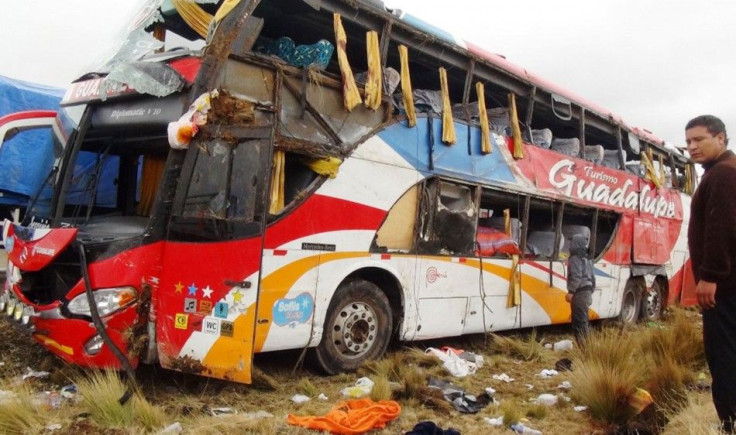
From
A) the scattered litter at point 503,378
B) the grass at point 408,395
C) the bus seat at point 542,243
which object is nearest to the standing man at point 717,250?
the grass at point 408,395

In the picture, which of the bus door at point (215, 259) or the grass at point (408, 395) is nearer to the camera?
the grass at point (408, 395)

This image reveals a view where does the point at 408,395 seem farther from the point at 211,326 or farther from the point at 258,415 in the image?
the point at 211,326

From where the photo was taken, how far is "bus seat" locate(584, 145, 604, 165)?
10102 millimetres

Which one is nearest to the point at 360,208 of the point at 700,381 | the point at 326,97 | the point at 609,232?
the point at 326,97

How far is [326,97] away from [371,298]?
7.02 ft

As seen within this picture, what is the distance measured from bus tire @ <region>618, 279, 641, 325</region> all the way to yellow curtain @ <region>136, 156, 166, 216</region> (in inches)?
346

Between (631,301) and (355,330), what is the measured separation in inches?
298

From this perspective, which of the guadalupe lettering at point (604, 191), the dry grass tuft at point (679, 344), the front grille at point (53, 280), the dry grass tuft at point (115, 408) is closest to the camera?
the dry grass tuft at point (115, 408)

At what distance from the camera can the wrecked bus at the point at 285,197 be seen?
4.56 meters

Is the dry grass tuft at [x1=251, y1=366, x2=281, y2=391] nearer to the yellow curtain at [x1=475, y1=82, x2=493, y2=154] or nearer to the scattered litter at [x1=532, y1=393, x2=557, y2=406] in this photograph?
the scattered litter at [x1=532, y1=393, x2=557, y2=406]

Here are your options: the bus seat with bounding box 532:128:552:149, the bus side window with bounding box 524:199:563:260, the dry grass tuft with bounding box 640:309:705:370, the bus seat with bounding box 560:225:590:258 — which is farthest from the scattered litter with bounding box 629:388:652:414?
the bus seat with bounding box 560:225:590:258

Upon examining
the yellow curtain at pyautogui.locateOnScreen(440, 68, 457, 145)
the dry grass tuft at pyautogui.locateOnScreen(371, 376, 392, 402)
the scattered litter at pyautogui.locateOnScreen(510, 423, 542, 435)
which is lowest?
the scattered litter at pyautogui.locateOnScreen(510, 423, 542, 435)

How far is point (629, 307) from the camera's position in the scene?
11281 mm

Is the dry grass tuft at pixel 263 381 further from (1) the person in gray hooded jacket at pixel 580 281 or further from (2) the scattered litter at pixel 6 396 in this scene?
(1) the person in gray hooded jacket at pixel 580 281
